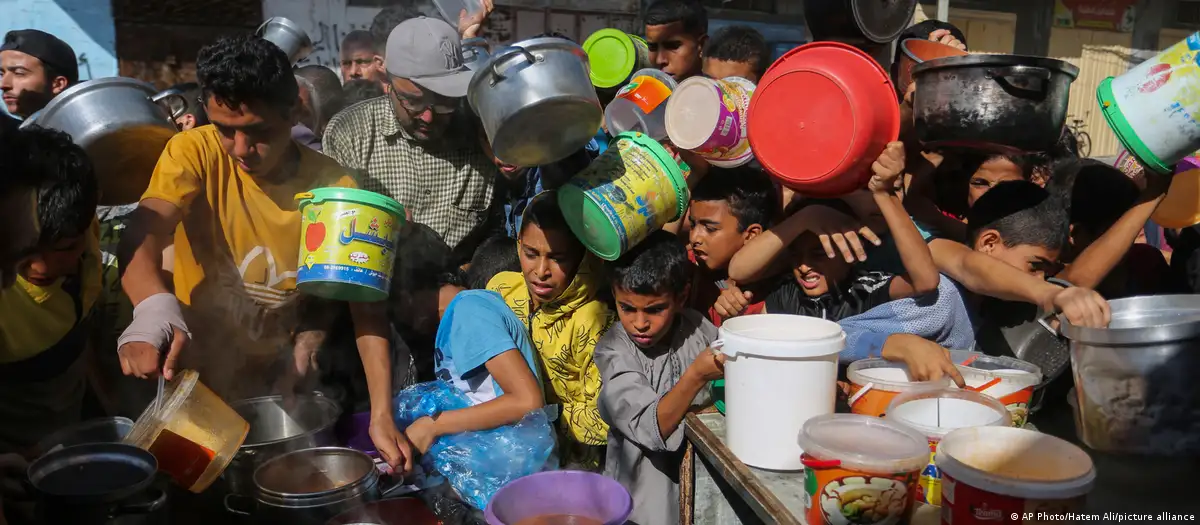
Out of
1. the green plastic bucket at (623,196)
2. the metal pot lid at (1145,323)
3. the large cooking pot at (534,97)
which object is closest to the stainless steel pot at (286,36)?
the large cooking pot at (534,97)

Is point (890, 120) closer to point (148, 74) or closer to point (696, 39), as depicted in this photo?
point (696, 39)

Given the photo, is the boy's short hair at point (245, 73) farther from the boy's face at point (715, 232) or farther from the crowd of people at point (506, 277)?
the boy's face at point (715, 232)

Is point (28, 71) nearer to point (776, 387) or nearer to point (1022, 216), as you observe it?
point (776, 387)

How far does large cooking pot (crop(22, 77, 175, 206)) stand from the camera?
2.89 m

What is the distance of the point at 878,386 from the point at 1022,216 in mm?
1003

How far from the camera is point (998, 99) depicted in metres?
2.09

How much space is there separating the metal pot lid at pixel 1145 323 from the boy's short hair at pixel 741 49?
2.38 m

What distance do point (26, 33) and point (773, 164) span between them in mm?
4103

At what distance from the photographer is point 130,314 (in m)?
2.88

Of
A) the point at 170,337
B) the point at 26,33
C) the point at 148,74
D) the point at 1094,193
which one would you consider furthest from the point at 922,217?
the point at 148,74

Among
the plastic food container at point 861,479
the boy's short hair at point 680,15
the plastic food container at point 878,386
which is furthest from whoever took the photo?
the boy's short hair at point 680,15

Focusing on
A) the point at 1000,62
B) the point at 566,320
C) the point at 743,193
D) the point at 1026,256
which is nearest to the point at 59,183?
the point at 566,320

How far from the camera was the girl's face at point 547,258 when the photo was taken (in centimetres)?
265

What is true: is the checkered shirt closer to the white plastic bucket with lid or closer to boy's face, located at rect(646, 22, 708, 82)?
boy's face, located at rect(646, 22, 708, 82)
